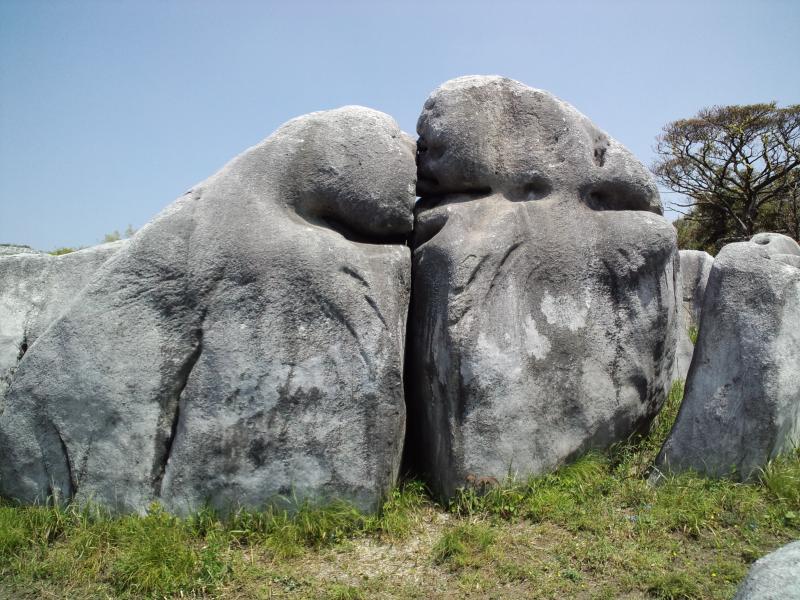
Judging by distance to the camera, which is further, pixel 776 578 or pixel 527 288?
pixel 527 288

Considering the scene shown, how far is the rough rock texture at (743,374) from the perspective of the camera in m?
4.32

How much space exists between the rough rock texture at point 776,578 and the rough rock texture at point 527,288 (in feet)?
6.93

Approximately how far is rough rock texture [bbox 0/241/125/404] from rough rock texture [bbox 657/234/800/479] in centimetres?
442

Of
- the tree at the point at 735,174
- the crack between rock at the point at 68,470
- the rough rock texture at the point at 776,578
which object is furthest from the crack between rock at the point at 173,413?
the tree at the point at 735,174

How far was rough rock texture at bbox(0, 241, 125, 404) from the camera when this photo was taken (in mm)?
4918

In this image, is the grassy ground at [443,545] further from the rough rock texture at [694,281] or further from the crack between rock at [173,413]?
the rough rock texture at [694,281]

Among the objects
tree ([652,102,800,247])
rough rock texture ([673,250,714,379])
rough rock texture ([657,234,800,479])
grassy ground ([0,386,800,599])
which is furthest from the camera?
tree ([652,102,800,247])

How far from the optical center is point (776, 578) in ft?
7.63

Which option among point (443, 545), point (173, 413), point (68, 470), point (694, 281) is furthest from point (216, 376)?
point (694, 281)

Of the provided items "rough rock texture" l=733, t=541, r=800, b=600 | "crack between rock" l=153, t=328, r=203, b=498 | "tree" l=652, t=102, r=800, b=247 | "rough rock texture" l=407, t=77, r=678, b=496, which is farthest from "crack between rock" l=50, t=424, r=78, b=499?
"tree" l=652, t=102, r=800, b=247

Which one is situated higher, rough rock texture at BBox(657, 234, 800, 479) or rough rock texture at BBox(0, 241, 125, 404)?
rough rock texture at BBox(0, 241, 125, 404)

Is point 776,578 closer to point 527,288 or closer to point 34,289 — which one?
point 527,288

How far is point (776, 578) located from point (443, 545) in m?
2.01

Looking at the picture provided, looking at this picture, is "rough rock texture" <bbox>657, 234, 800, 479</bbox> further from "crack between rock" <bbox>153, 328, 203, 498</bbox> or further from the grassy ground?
"crack between rock" <bbox>153, 328, 203, 498</bbox>
